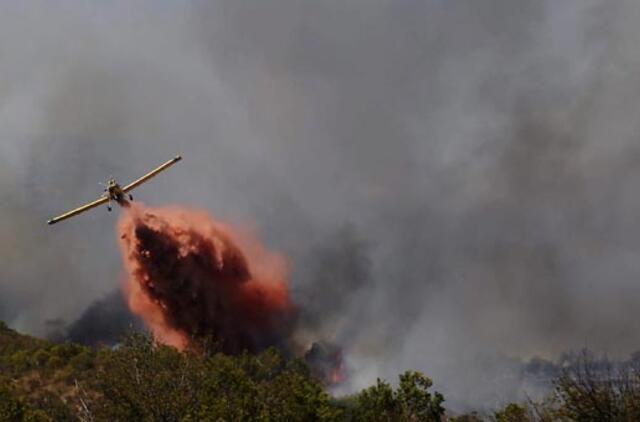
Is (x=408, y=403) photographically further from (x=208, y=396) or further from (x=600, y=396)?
(x=600, y=396)

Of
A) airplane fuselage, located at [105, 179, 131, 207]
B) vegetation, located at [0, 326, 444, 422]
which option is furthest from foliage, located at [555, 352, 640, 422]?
airplane fuselage, located at [105, 179, 131, 207]

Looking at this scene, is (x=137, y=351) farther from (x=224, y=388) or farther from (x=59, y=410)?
(x=59, y=410)

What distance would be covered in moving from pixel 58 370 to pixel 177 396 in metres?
129

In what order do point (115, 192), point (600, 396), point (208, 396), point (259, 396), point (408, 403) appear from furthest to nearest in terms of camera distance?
point (115, 192) → point (259, 396) → point (408, 403) → point (208, 396) → point (600, 396)

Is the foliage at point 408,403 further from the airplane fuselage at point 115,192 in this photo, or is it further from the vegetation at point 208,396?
the airplane fuselage at point 115,192

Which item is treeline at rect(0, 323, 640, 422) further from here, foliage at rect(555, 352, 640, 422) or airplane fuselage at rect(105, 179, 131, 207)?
airplane fuselage at rect(105, 179, 131, 207)

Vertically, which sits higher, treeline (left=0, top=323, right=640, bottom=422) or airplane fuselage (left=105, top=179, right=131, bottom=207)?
airplane fuselage (left=105, top=179, right=131, bottom=207)

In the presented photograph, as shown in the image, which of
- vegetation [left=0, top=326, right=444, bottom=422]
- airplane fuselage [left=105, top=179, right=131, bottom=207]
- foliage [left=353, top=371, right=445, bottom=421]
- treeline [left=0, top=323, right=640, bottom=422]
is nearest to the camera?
treeline [left=0, top=323, right=640, bottom=422]

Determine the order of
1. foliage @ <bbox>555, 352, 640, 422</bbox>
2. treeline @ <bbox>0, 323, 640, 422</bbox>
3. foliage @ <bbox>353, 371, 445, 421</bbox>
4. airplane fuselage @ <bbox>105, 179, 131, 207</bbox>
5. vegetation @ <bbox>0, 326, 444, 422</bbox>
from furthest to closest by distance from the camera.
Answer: airplane fuselage @ <bbox>105, 179, 131, 207</bbox> → foliage @ <bbox>353, 371, 445, 421</bbox> → vegetation @ <bbox>0, 326, 444, 422</bbox> → treeline @ <bbox>0, 323, 640, 422</bbox> → foliage @ <bbox>555, 352, 640, 422</bbox>

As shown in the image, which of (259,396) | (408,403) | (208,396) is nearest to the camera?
(208,396)

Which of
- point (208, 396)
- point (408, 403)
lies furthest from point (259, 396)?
point (408, 403)

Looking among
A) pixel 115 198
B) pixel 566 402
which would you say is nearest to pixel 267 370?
pixel 115 198

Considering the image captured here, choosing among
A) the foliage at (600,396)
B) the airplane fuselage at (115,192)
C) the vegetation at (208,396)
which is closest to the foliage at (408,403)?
the vegetation at (208,396)

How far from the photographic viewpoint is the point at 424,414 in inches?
2324
